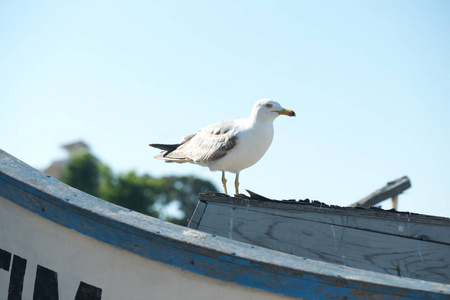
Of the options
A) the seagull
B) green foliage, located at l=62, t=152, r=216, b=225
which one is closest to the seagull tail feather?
the seagull

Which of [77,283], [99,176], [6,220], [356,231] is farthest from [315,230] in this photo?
[99,176]

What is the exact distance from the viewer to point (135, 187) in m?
48.8

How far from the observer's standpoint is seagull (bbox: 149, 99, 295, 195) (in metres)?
5.13

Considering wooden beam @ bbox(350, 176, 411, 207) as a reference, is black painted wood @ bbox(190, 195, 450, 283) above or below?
below

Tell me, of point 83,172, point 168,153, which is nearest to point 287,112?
point 168,153

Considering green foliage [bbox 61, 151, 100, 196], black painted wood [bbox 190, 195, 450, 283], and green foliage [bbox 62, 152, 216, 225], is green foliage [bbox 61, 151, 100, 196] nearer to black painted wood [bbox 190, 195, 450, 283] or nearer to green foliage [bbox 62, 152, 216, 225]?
green foliage [bbox 62, 152, 216, 225]

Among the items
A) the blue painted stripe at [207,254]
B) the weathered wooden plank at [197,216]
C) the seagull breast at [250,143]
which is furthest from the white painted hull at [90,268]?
the seagull breast at [250,143]

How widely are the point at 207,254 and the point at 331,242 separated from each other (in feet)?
3.58

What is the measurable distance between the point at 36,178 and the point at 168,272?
84 centimetres

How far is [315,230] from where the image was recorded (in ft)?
10.8

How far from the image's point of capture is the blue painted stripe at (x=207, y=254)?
7.38 ft

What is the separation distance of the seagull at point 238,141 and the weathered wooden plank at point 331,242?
180 cm

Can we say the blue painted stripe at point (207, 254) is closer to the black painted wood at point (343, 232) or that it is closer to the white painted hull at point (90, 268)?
the white painted hull at point (90, 268)

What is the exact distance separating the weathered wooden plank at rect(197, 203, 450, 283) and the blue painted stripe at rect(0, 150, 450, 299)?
2.74ft
